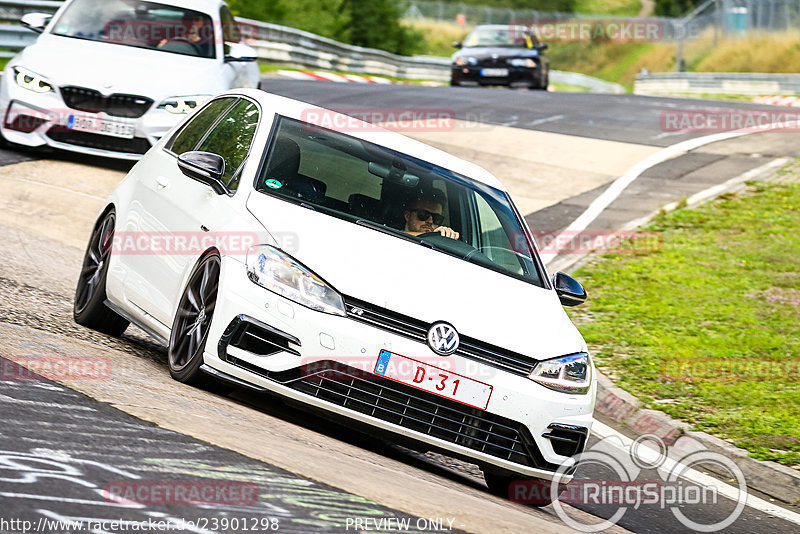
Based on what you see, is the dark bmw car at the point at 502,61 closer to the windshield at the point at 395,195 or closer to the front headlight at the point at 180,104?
the front headlight at the point at 180,104

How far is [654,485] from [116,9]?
9.42 meters

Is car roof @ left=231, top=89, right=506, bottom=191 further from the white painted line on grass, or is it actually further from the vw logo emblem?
the white painted line on grass

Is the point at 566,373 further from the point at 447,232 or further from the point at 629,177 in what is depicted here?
the point at 629,177

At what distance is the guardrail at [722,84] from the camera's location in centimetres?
3493

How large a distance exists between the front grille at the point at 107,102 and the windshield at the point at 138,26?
47.8 inches

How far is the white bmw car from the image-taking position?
12.7 m

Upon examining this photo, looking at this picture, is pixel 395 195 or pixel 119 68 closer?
pixel 395 195

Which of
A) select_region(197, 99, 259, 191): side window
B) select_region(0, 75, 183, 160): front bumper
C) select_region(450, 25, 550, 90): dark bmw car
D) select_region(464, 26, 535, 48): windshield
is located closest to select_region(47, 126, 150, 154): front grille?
select_region(0, 75, 183, 160): front bumper

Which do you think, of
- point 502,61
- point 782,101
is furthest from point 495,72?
point 782,101

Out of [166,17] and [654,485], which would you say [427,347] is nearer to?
[654,485]

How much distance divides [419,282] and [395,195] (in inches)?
41.3

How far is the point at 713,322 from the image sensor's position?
36.3 ft

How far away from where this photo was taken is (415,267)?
611 centimetres

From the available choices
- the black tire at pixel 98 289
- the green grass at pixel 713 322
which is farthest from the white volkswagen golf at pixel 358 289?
the green grass at pixel 713 322
